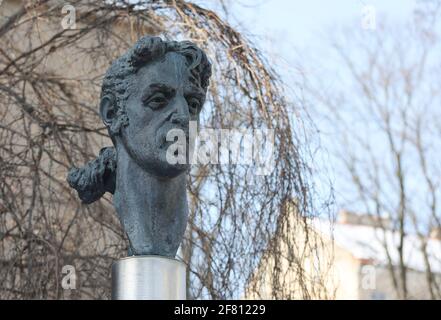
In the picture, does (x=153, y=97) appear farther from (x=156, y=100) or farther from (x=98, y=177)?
(x=98, y=177)

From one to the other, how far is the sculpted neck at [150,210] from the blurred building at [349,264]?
13.1 ft

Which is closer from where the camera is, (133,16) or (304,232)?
(304,232)

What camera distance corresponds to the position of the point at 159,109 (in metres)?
6.39

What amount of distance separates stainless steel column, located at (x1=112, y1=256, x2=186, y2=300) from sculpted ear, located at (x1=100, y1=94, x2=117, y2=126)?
80 centimetres

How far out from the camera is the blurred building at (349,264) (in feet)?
34.8

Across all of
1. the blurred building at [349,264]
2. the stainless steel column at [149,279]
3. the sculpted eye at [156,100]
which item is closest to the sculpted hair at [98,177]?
the sculpted eye at [156,100]

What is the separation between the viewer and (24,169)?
38.5ft

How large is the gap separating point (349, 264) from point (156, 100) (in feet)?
80.2

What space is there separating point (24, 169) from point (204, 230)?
185 centimetres

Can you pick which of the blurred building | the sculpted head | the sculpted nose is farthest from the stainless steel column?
the blurred building

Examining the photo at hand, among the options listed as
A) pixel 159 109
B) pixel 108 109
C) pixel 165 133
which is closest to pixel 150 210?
pixel 165 133

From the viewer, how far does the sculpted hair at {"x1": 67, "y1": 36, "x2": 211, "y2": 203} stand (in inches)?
256
